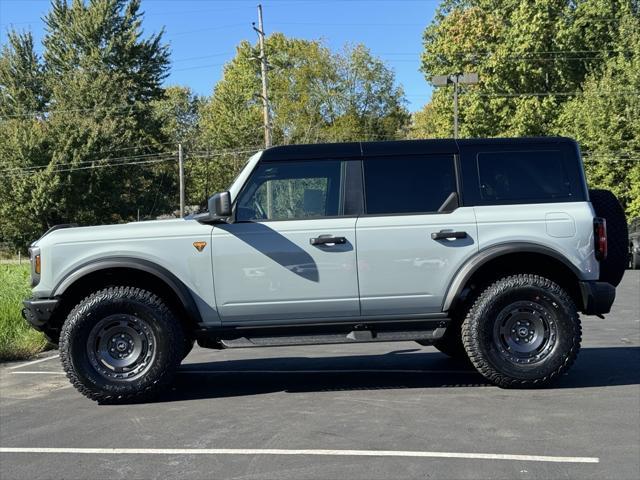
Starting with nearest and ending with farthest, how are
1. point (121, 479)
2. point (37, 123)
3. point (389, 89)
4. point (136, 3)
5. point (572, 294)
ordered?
point (121, 479), point (572, 294), point (37, 123), point (136, 3), point (389, 89)

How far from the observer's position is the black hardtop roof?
6207mm

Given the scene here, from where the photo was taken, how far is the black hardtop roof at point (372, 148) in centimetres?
621

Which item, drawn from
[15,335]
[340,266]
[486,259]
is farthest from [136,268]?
[15,335]

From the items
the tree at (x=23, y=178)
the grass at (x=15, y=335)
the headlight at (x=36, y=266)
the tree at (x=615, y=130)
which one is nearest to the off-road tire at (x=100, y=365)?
the headlight at (x=36, y=266)

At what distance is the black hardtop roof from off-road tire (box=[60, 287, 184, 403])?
1700 mm

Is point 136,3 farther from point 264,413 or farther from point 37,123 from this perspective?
point 264,413

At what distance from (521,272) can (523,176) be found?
2.93 ft

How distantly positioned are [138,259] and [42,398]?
1717 millimetres

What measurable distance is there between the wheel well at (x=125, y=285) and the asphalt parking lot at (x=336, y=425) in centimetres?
74

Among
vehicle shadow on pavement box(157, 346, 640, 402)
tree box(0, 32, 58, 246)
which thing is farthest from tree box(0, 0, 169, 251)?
vehicle shadow on pavement box(157, 346, 640, 402)

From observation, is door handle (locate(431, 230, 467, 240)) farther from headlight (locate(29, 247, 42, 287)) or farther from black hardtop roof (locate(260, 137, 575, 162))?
headlight (locate(29, 247, 42, 287))

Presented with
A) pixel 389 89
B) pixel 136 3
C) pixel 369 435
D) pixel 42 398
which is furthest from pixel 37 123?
pixel 369 435

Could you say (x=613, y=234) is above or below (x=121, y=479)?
above

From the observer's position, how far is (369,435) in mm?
4840
